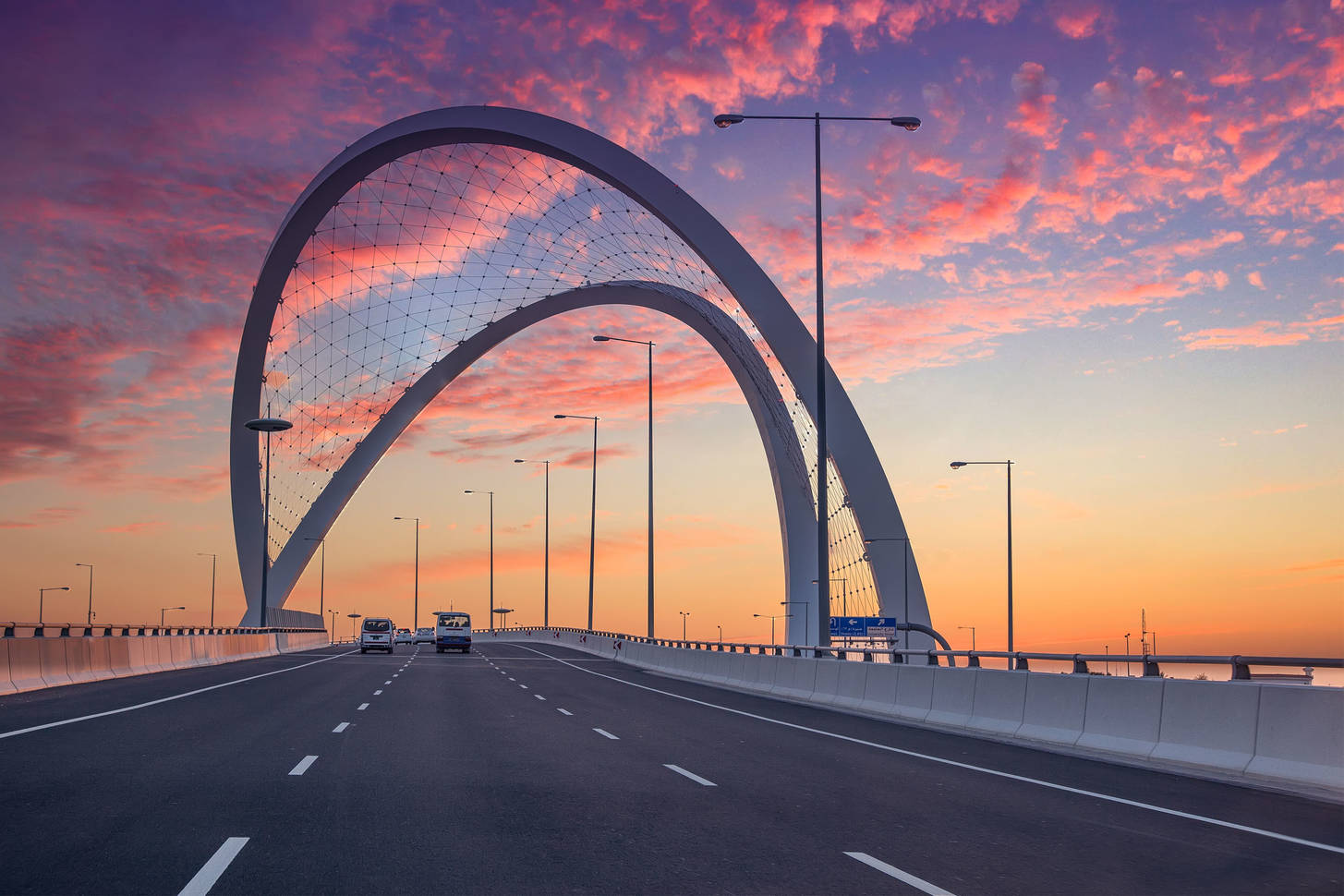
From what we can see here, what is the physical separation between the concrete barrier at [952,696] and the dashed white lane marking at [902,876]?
11652mm

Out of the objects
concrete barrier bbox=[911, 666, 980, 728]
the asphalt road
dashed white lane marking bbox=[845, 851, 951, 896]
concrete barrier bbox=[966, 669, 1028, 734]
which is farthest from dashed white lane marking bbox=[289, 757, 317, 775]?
concrete barrier bbox=[911, 666, 980, 728]

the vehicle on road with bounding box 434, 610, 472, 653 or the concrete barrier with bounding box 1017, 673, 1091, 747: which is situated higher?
the concrete barrier with bounding box 1017, 673, 1091, 747

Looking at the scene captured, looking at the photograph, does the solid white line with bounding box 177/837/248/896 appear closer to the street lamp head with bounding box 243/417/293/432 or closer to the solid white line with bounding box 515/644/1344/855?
the solid white line with bounding box 515/644/1344/855

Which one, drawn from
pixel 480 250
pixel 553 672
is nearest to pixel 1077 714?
pixel 553 672

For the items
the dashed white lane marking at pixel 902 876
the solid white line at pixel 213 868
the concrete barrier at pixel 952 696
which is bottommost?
the concrete barrier at pixel 952 696

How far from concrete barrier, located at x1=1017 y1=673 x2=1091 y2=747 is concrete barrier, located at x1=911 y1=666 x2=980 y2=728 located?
6.17 ft

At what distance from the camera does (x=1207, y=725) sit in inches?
535

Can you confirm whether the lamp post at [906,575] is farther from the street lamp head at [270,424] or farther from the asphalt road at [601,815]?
the asphalt road at [601,815]

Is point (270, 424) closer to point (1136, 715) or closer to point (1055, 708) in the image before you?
point (1055, 708)

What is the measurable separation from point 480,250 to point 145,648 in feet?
129

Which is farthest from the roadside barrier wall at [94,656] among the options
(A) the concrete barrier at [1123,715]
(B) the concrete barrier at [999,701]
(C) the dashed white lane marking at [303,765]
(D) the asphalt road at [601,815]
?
(A) the concrete barrier at [1123,715]

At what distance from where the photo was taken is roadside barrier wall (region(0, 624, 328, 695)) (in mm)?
25312

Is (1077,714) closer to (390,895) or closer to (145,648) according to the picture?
(390,895)

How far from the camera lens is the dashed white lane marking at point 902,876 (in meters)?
7.36
